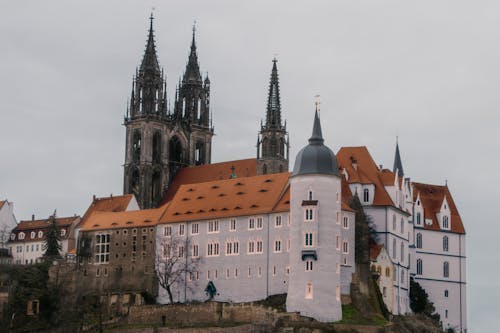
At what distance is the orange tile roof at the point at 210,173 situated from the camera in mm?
173250

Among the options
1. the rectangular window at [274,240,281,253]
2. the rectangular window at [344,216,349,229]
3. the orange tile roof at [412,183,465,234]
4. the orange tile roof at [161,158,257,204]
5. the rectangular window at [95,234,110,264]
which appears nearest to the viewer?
the rectangular window at [344,216,349,229]

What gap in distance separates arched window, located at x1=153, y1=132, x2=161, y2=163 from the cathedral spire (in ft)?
52.1

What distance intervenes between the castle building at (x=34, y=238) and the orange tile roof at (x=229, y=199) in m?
27.6

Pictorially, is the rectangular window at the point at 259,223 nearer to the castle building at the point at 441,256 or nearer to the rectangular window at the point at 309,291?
the rectangular window at the point at 309,291

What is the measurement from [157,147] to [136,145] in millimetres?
2929

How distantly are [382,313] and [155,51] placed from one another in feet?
211

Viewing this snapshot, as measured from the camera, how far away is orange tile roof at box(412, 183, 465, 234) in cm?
15700

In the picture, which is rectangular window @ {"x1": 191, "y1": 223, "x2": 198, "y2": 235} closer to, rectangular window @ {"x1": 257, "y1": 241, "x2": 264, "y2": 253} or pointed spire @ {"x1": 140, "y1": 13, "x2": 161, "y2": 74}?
rectangular window @ {"x1": 257, "y1": 241, "x2": 264, "y2": 253}

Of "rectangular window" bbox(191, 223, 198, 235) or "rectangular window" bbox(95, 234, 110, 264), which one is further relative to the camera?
"rectangular window" bbox(95, 234, 110, 264)

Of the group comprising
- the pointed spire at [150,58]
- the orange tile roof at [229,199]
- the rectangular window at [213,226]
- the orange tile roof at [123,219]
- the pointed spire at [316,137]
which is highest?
the pointed spire at [150,58]

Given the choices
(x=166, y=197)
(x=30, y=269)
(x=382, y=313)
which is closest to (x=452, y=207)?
(x=382, y=313)

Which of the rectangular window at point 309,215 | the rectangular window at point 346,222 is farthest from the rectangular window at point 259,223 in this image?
→ the rectangular window at point 346,222

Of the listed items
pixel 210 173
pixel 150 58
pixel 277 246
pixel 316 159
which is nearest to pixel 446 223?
pixel 277 246

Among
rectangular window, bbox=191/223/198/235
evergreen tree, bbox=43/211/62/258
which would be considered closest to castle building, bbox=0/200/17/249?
evergreen tree, bbox=43/211/62/258
